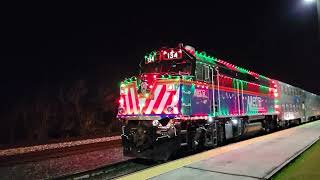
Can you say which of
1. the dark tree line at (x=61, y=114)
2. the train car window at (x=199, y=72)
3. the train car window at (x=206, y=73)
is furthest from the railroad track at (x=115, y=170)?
the dark tree line at (x=61, y=114)

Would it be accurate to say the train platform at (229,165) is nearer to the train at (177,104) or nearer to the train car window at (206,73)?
the train at (177,104)

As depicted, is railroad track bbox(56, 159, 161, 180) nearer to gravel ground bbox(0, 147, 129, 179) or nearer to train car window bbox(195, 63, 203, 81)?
gravel ground bbox(0, 147, 129, 179)

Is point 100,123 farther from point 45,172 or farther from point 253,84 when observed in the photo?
point 45,172

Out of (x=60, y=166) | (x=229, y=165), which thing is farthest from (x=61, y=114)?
(x=229, y=165)

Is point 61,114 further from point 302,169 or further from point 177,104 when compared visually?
point 302,169

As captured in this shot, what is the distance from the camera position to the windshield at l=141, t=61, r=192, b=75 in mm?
10898

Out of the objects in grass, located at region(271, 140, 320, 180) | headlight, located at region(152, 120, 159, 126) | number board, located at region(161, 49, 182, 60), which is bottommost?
grass, located at region(271, 140, 320, 180)

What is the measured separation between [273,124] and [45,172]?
15475 mm

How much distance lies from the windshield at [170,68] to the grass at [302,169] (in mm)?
4280

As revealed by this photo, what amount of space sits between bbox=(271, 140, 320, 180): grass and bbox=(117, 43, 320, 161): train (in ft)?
10.5

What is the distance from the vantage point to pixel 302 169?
789 cm

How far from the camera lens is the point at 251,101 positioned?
1638cm

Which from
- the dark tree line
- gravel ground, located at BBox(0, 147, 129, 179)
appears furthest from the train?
the dark tree line

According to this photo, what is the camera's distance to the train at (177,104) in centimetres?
990
